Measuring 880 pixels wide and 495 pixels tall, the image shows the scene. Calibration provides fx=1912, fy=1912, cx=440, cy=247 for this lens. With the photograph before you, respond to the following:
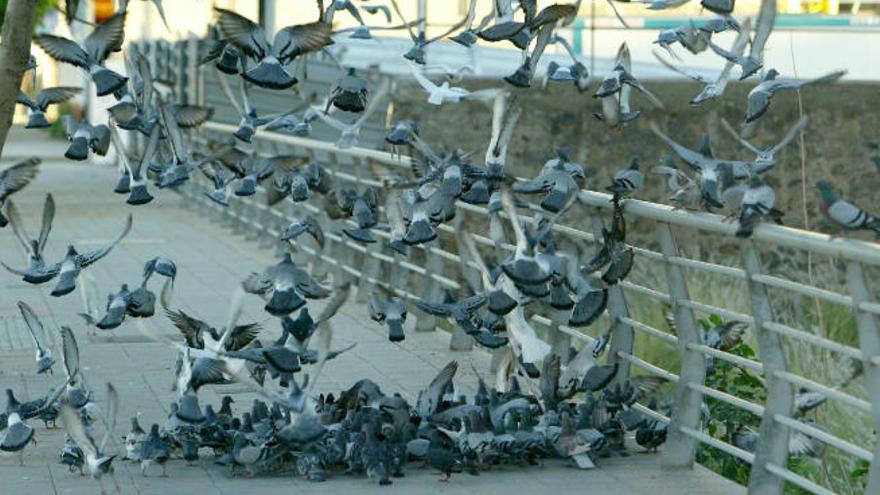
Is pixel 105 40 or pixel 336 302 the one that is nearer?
pixel 336 302

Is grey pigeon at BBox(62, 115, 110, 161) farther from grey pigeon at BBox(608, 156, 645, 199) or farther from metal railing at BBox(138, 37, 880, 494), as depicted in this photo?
grey pigeon at BBox(608, 156, 645, 199)

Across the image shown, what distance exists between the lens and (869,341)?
6609 millimetres

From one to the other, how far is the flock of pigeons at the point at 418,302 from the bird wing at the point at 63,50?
0.01m

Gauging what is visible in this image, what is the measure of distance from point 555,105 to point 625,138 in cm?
85

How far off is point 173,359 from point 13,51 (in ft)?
11.8

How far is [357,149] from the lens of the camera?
14102 millimetres

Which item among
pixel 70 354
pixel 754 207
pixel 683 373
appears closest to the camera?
pixel 754 207

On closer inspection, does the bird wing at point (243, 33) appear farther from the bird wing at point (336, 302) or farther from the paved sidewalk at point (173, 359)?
the paved sidewalk at point (173, 359)

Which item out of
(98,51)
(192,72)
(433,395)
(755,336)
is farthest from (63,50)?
(192,72)

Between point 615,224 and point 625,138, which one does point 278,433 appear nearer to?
point 615,224

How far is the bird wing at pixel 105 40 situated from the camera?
27.9ft

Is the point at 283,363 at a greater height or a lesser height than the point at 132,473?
greater

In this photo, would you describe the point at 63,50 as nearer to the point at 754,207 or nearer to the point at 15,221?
the point at 15,221

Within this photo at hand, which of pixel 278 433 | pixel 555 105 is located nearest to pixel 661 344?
pixel 278 433
